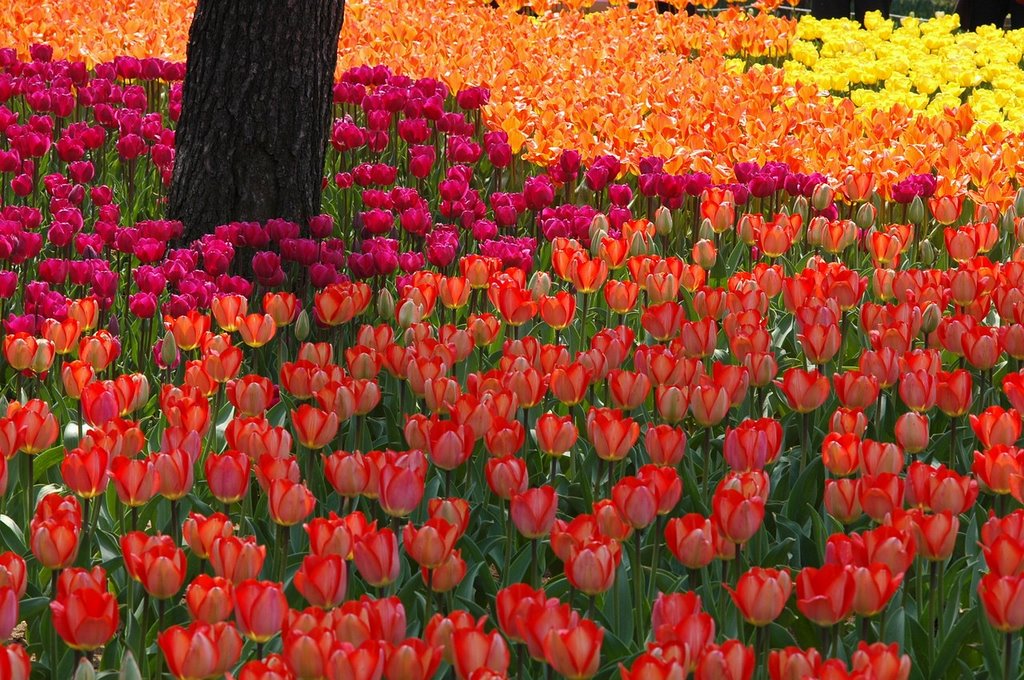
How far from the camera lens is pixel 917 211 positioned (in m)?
5.94

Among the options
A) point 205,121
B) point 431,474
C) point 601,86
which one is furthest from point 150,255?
point 601,86

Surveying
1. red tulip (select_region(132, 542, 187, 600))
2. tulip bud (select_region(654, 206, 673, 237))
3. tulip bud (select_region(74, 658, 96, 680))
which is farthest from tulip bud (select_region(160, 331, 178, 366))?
tulip bud (select_region(654, 206, 673, 237))

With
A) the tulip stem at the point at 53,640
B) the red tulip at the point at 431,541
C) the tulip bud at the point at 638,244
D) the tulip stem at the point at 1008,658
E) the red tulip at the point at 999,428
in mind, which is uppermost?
the red tulip at the point at 999,428

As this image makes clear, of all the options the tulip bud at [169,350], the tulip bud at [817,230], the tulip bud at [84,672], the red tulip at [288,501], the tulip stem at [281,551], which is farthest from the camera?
the tulip bud at [817,230]

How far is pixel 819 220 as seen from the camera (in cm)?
520

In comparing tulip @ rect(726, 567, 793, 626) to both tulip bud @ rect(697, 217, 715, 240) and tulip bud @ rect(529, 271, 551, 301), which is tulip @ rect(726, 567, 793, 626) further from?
tulip bud @ rect(697, 217, 715, 240)

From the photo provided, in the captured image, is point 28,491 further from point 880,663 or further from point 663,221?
point 663,221

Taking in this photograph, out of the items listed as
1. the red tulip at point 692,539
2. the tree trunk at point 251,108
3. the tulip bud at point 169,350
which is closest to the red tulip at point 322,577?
the red tulip at point 692,539

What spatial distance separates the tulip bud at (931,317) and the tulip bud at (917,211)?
1.86 m

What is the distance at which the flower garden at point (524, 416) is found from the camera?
2297mm

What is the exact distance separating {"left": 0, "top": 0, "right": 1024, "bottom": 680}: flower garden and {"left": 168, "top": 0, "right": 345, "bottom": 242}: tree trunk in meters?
0.28

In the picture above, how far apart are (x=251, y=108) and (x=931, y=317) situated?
2898mm

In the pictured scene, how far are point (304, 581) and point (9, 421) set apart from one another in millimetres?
1037

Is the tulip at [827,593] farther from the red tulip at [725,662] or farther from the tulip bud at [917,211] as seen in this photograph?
the tulip bud at [917,211]
